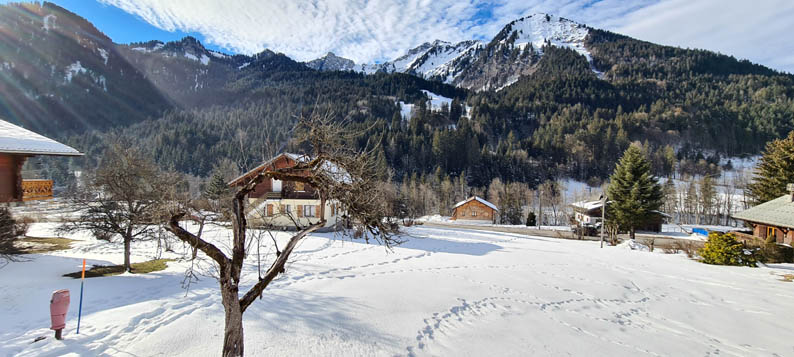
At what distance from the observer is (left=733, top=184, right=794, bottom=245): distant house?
58.4ft

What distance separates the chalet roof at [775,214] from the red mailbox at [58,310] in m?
30.6

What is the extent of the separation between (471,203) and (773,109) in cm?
13964

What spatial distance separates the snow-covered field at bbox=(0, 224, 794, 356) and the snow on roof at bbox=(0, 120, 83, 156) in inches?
194

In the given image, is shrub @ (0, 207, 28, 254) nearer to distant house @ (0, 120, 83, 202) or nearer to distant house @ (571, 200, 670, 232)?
distant house @ (0, 120, 83, 202)

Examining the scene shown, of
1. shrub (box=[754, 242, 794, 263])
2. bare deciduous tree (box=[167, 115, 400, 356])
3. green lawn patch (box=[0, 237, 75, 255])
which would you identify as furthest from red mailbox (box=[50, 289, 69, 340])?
shrub (box=[754, 242, 794, 263])

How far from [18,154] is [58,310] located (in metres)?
11.9

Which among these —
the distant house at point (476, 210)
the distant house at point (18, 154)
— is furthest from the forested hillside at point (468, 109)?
the distant house at point (18, 154)

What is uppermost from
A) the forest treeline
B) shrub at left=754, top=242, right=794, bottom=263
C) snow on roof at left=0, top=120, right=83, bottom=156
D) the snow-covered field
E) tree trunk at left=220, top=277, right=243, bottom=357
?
the forest treeline

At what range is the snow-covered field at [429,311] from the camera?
252 inches

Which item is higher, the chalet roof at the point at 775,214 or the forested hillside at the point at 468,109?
the forested hillside at the point at 468,109

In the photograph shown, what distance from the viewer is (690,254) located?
722 inches

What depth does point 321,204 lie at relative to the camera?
4828 mm

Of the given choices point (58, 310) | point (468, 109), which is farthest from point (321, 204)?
point (468, 109)

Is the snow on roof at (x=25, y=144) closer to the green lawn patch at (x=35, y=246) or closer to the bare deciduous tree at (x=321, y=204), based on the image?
the green lawn patch at (x=35, y=246)
